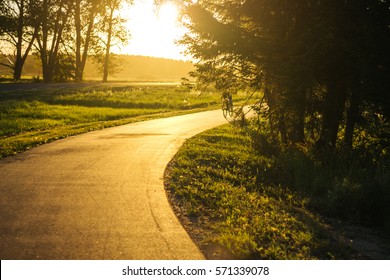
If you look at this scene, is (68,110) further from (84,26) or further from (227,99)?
(84,26)

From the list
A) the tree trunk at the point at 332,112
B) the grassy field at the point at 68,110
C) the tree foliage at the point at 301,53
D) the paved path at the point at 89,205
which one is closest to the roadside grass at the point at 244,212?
the paved path at the point at 89,205

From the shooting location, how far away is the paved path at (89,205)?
5488mm

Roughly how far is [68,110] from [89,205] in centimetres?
1678

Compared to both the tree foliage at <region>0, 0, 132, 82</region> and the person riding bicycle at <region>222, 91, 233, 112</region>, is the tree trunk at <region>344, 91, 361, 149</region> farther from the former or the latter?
the tree foliage at <region>0, 0, 132, 82</region>

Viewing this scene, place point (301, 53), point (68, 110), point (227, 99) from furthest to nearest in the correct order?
point (68, 110), point (227, 99), point (301, 53)

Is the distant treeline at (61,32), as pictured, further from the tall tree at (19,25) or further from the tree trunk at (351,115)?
the tree trunk at (351,115)

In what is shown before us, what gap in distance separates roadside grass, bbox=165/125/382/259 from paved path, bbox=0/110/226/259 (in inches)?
14.5

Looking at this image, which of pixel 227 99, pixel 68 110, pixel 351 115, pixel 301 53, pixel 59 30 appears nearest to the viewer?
pixel 301 53

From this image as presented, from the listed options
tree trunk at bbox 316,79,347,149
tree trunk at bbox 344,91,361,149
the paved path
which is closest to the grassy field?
the paved path

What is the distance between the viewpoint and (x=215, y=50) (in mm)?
10391

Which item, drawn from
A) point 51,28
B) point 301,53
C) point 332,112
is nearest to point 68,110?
point 332,112

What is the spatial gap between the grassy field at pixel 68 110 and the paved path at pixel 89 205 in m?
2.17

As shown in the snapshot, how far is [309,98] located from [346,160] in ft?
6.51

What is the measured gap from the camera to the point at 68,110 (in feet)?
75.9
